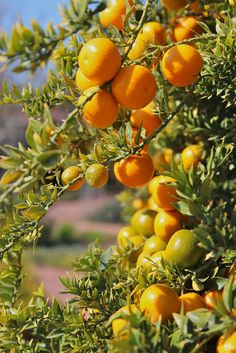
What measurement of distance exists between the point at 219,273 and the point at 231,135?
232mm

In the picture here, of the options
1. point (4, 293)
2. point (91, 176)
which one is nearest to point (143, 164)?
point (91, 176)

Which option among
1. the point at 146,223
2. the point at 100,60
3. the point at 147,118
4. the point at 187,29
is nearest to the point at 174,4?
the point at 187,29

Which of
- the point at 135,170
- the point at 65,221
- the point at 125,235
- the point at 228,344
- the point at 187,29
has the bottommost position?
the point at 65,221

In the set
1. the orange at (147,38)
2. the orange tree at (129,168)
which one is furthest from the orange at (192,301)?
the orange at (147,38)

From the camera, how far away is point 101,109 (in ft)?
2.26

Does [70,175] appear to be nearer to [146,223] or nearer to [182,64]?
[182,64]

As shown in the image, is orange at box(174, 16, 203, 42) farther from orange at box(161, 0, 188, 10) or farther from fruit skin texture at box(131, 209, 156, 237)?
fruit skin texture at box(131, 209, 156, 237)

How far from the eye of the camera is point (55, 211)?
11.8m

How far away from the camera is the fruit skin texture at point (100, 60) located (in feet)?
2.14

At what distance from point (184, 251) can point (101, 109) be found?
10.2 inches

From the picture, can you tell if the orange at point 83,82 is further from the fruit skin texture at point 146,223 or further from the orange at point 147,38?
the fruit skin texture at point 146,223

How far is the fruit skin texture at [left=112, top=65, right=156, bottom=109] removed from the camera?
67cm

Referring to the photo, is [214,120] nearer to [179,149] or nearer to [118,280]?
[179,149]

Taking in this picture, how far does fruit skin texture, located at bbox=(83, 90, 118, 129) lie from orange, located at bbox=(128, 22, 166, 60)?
0.40 ft
